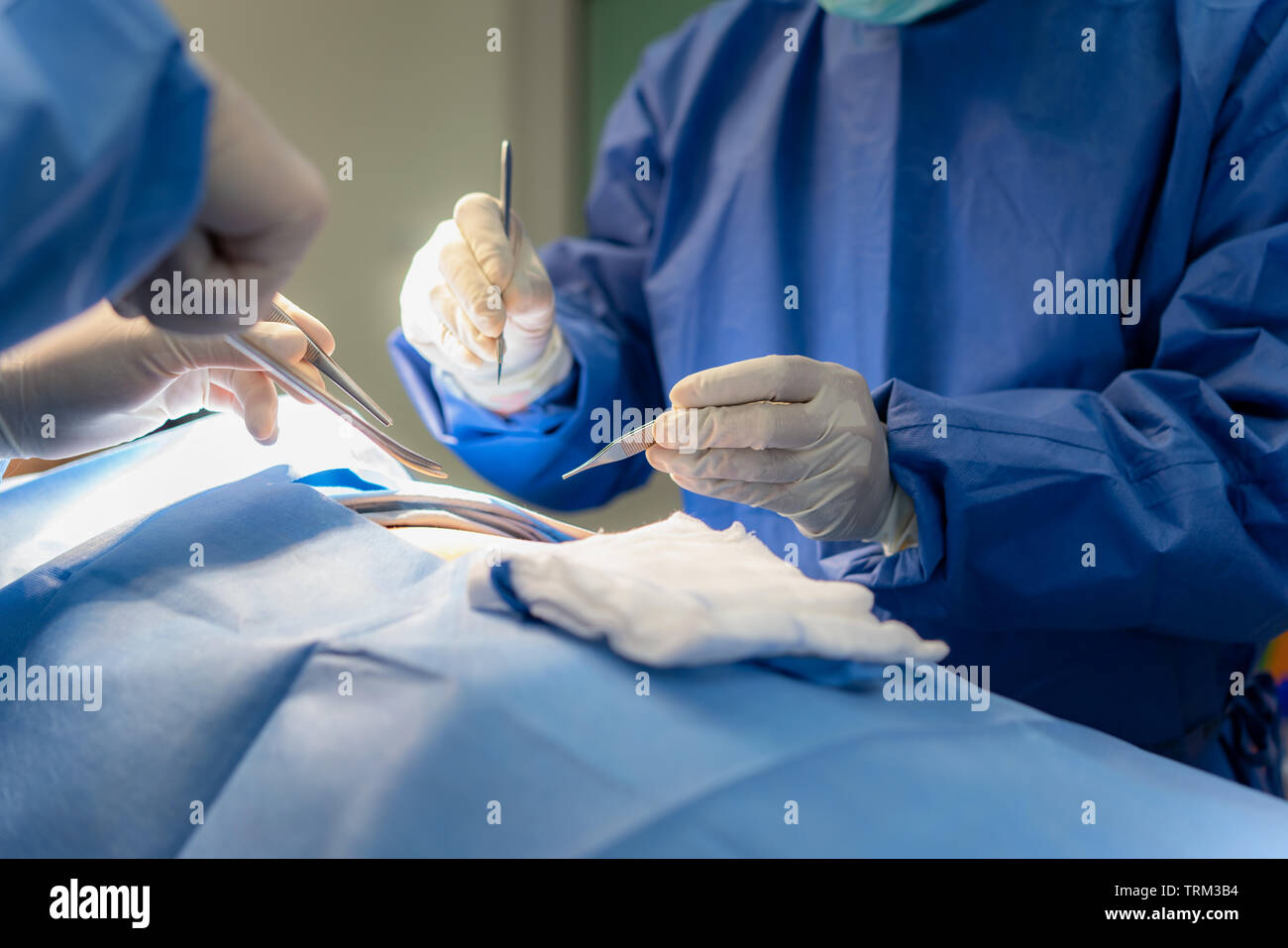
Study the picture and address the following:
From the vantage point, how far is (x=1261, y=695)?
1523mm

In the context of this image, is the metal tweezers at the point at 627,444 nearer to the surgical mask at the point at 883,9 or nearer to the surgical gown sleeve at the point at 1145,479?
the surgical gown sleeve at the point at 1145,479

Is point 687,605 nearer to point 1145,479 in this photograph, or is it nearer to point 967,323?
point 1145,479

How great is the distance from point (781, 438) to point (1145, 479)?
0.51 metres

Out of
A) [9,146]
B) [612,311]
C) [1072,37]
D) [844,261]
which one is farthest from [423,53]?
[9,146]

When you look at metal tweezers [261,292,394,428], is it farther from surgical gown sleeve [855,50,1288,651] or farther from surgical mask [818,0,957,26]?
surgical mask [818,0,957,26]

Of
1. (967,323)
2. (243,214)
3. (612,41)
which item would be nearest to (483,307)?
(243,214)

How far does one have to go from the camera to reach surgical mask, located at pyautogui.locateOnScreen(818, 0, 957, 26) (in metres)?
1.45

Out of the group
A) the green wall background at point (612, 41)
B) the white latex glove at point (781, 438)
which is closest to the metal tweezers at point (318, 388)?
the white latex glove at point (781, 438)

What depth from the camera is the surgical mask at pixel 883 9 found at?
4.76 feet

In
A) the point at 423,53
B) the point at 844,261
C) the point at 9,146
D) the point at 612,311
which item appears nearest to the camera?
the point at 9,146

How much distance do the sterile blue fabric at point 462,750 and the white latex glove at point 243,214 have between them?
0.28 meters

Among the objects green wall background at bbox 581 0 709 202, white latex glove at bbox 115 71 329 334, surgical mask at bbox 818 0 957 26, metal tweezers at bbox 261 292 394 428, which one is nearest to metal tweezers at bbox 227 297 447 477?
metal tweezers at bbox 261 292 394 428
